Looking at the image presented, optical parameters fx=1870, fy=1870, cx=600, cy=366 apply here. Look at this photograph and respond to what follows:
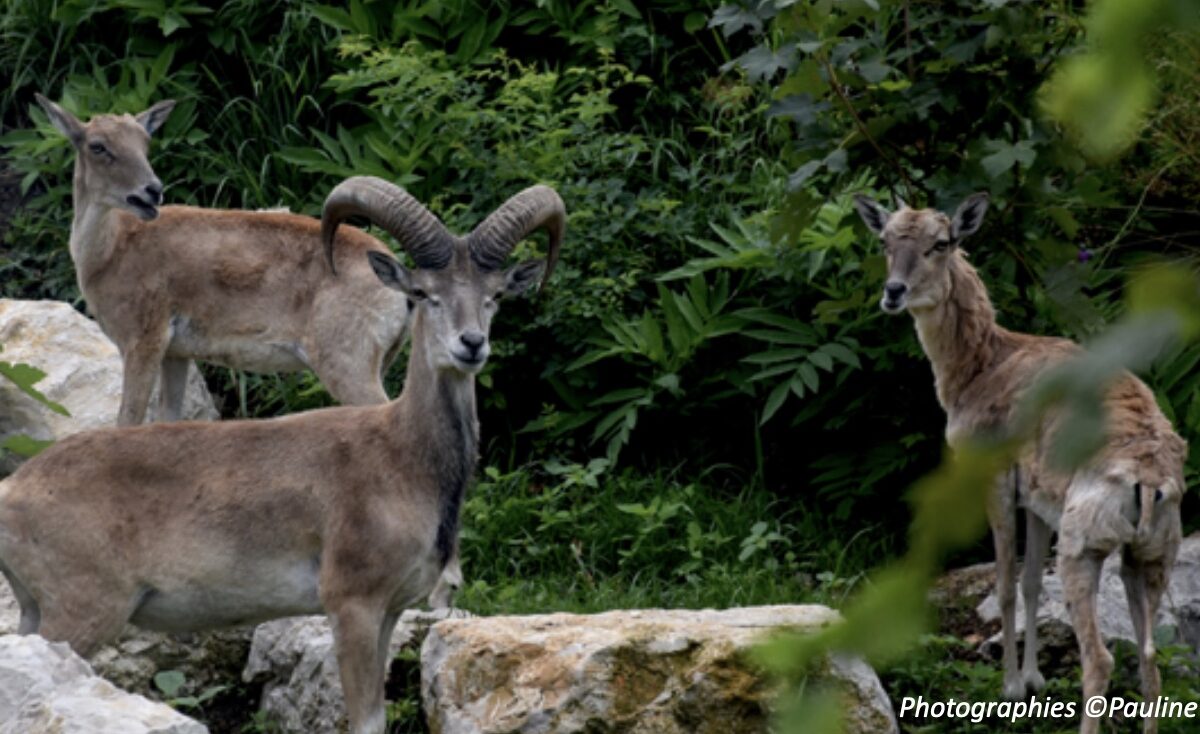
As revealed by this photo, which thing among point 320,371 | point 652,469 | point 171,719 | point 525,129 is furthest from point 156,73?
point 171,719

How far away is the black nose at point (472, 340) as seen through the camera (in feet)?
22.5

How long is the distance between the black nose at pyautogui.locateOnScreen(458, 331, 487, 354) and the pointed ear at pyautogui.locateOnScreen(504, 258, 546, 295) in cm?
52

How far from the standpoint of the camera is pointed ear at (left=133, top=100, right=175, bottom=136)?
10227 mm

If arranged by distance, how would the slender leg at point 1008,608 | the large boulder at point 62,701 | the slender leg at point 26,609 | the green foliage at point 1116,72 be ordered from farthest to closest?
the slender leg at point 1008,608 → the slender leg at point 26,609 → the large boulder at point 62,701 → the green foliage at point 1116,72

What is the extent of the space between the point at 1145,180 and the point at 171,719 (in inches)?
243

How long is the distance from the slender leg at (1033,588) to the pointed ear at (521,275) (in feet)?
7.71

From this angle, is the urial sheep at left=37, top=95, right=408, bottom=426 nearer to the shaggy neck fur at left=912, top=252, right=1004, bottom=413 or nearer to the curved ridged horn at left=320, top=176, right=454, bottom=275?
the curved ridged horn at left=320, top=176, right=454, bottom=275

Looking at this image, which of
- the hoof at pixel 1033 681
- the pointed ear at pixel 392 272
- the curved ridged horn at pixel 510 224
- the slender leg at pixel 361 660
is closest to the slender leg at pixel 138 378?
the pointed ear at pixel 392 272

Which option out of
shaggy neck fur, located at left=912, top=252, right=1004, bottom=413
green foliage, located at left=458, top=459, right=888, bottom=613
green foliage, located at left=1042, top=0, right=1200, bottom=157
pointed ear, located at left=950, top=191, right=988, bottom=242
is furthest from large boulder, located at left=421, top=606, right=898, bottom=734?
green foliage, located at left=1042, top=0, right=1200, bottom=157

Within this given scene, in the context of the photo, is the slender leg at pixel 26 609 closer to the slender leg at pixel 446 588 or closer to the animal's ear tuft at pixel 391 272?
the animal's ear tuft at pixel 391 272

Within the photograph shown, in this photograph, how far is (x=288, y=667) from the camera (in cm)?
778

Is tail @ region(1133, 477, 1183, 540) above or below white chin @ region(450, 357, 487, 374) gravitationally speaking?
below

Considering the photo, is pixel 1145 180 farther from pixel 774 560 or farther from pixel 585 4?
pixel 585 4

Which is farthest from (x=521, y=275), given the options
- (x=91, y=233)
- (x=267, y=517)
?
(x=91, y=233)
